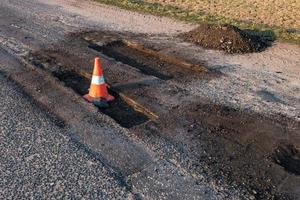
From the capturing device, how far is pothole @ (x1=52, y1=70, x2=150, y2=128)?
6.56 m

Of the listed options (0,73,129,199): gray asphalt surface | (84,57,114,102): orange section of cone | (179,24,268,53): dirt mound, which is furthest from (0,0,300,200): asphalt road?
(179,24,268,53): dirt mound

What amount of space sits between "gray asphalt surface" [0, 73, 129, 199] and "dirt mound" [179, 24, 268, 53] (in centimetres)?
510

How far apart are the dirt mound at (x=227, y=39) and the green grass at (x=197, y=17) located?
90 centimetres

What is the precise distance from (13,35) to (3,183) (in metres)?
7.02

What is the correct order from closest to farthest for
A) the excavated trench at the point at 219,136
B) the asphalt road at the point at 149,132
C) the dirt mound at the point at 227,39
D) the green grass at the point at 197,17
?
the asphalt road at the point at 149,132 < the excavated trench at the point at 219,136 < the dirt mound at the point at 227,39 < the green grass at the point at 197,17

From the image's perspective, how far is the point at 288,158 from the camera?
555 centimetres

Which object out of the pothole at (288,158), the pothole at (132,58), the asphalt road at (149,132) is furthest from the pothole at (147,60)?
the pothole at (288,158)

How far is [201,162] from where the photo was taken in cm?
535

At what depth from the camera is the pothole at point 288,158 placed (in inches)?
210

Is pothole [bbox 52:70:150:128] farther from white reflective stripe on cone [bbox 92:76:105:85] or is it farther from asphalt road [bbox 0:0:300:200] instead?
white reflective stripe on cone [bbox 92:76:105:85]

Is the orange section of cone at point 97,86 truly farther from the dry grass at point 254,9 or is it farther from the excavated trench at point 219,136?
the dry grass at point 254,9

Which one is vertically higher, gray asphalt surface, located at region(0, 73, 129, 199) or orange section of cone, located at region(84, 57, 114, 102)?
orange section of cone, located at region(84, 57, 114, 102)

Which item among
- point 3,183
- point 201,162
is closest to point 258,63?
point 201,162

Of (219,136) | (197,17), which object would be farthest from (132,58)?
(197,17)
